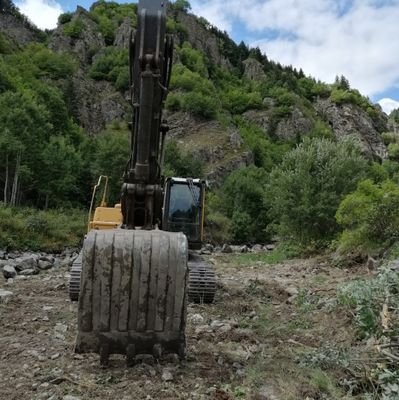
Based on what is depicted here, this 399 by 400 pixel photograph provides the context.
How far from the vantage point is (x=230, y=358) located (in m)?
4.91

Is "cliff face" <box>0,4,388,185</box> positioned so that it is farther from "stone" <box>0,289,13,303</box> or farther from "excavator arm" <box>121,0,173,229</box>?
"excavator arm" <box>121,0,173,229</box>

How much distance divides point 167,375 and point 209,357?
828 mm

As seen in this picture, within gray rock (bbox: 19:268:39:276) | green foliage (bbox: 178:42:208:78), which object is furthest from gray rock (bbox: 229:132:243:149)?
gray rock (bbox: 19:268:39:276)

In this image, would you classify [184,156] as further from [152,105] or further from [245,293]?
[152,105]

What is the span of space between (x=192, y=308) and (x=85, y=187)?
31.6m

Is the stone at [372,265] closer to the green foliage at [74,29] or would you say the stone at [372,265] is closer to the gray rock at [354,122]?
the gray rock at [354,122]

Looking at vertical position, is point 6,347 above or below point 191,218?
below

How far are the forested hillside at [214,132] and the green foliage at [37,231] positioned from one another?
611 cm

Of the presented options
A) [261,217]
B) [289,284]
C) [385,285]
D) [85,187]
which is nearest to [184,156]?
[85,187]

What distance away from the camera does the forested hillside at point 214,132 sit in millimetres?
18781

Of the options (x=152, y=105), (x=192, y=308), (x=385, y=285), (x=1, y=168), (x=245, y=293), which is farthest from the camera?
(x=1, y=168)

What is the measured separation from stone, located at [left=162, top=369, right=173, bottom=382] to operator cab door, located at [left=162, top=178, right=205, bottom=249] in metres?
5.23

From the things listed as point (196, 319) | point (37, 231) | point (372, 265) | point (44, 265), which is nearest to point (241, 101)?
point (37, 231)

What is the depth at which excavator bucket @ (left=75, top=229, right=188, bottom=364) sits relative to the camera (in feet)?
14.4
